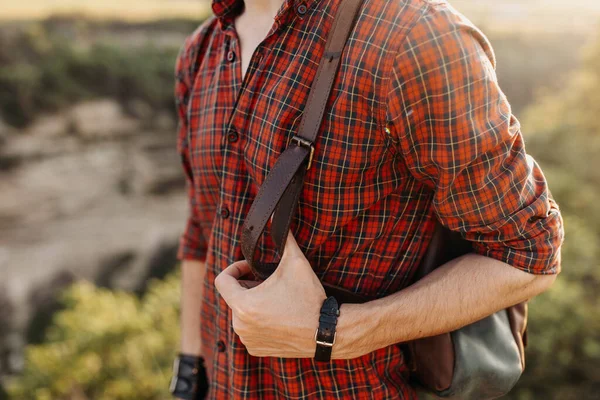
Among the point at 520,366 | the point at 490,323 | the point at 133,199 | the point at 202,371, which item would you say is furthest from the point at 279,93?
the point at 133,199

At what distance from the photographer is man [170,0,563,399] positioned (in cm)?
94

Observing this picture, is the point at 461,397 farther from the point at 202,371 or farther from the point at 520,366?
the point at 202,371

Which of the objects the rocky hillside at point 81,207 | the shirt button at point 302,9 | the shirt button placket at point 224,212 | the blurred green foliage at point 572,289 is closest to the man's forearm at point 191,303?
the shirt button placket at point 224,212

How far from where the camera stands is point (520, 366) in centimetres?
118

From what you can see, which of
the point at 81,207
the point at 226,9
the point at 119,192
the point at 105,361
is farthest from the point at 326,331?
the point at 119,192

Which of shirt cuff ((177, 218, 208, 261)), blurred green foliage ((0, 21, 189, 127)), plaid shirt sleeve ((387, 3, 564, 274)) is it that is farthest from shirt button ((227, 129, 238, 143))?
blurred green foliage ((0, 21, 189, 127))

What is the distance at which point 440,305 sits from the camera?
1.11m

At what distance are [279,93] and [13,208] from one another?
23.0ft

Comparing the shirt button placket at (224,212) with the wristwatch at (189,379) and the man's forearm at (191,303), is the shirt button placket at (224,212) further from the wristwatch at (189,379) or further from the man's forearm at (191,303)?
the wristwatch at (189,379)

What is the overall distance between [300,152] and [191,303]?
0.85 meters

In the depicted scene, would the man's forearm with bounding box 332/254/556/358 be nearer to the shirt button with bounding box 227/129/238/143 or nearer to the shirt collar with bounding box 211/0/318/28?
the shirt button with bounding box 227/129/238/143

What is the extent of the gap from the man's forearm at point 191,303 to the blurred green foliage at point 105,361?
7.20ft

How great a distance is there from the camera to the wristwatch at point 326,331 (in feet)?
3.47

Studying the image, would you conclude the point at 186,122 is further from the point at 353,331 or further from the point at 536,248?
the point at 536,248
